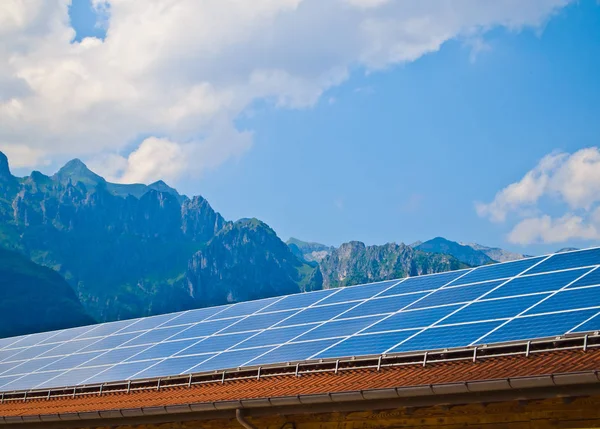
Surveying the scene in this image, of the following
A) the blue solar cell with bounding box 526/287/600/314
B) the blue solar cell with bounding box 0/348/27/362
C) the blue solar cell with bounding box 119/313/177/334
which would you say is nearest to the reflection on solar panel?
the blue solar cell with bounding box 526/287/600/314

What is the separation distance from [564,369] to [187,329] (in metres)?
16.6

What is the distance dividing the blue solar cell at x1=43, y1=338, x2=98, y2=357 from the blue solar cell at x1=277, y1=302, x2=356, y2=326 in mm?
10051

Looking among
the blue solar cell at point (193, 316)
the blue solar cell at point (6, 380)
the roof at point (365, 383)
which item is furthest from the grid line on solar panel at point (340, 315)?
the blue solar cell at point (6, 380)

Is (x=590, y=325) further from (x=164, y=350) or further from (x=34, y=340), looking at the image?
(x=34, y=340)

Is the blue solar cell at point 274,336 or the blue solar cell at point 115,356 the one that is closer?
the blue solar cell at point 274,336

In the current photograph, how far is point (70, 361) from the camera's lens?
27.6 metres

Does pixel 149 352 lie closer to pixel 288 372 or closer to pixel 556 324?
pixel 288 372

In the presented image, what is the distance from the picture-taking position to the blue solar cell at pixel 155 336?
26.7 metres

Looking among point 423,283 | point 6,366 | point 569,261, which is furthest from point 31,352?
point 569,261

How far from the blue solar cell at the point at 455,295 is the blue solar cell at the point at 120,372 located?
7.77 meters

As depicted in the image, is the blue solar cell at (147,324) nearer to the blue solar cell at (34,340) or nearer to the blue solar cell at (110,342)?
the blue solar cell at (110,342)

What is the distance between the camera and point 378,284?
2436 centimetres

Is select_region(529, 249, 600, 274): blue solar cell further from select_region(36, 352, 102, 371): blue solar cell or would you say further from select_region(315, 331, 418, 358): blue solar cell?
select_region(36, 352, 102, 371): blue solar cell

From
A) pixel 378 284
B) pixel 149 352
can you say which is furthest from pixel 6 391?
pixel 378 284
